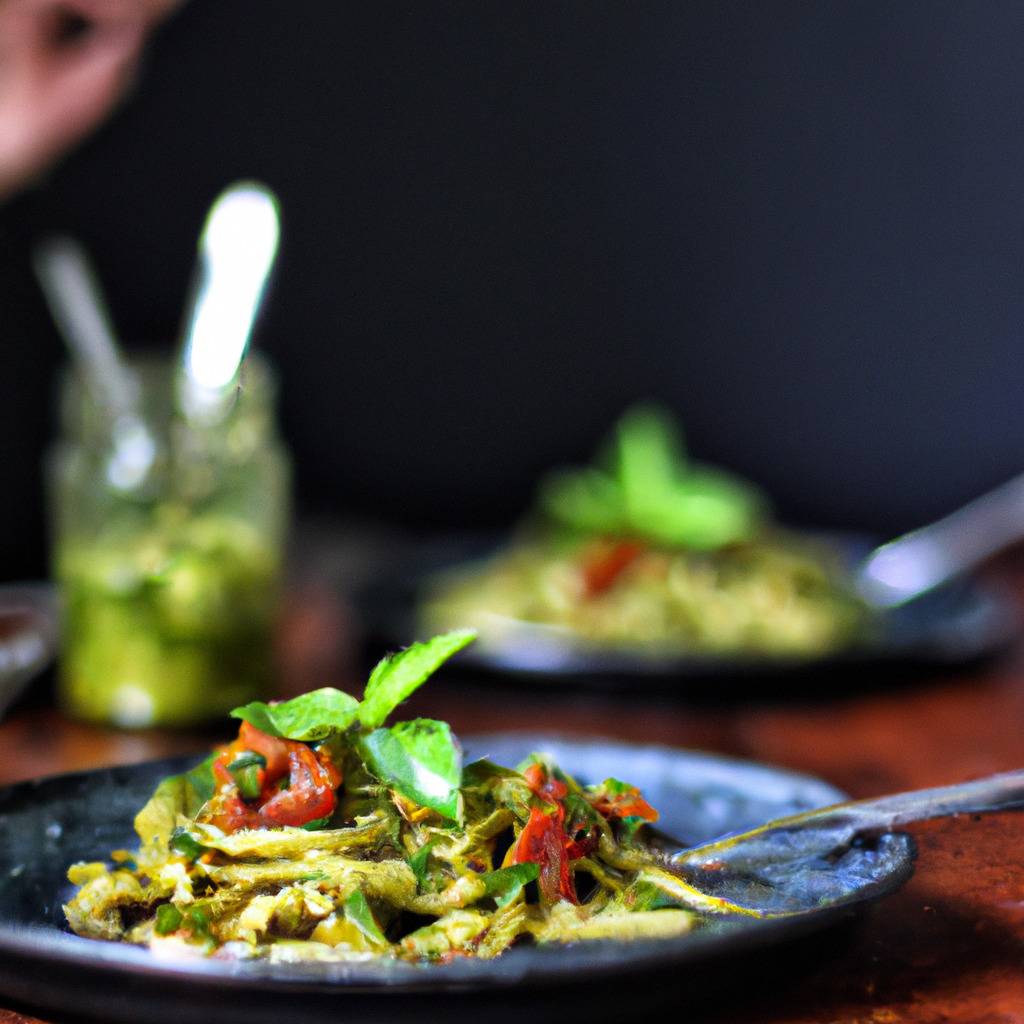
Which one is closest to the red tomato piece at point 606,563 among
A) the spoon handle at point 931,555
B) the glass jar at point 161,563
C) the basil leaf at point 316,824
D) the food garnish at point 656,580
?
the food garnish at point 656,580

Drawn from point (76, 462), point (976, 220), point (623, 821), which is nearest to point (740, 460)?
point (976, 220)

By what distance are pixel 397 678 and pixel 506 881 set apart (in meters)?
0.20

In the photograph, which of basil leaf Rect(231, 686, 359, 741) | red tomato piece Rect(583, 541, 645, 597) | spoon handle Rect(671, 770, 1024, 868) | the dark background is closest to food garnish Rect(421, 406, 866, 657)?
red tomato piece Rect(583, 541, 645, 597)

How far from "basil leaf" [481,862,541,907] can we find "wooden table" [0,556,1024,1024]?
0.16 m

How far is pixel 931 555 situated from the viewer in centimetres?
A: 321

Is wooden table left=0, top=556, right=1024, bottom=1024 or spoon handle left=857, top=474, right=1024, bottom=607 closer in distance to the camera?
wooden table left=0, top=556, right=1024, bottom=1024

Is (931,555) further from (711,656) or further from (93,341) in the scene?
(93,341)

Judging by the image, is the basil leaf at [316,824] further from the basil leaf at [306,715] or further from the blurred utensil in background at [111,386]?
the blurred utensil in background at [111,386]

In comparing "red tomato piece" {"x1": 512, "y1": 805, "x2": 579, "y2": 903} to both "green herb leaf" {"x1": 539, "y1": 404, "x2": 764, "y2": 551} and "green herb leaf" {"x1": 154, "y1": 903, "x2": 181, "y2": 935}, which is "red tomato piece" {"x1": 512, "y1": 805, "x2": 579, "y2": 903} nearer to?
"green herb leaf" {"x1": 154, "y1": 903, "x2": 181, "y2": 935}

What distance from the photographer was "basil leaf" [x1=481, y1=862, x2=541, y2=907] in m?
1.21

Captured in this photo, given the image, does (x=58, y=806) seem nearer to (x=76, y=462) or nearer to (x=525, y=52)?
(x=76, y=462)

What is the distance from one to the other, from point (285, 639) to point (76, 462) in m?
0.63

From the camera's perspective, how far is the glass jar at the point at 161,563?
7.53 ft

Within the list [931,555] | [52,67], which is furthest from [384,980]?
[52,67]
